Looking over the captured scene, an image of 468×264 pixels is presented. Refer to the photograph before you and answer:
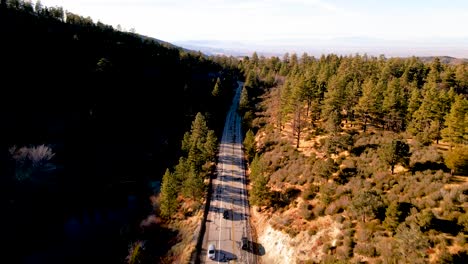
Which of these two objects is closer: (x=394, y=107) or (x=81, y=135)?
(x=394, y=107)

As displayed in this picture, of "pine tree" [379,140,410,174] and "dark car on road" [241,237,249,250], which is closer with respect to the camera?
"dark car on road" [241,237,249,250]

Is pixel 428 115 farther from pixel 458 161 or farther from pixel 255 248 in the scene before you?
pixel 255 248

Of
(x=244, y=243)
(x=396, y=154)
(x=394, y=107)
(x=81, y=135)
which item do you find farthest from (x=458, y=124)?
(x=81, y=135)

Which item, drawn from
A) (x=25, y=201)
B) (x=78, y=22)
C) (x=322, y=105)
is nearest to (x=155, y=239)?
(x=25, y=201)

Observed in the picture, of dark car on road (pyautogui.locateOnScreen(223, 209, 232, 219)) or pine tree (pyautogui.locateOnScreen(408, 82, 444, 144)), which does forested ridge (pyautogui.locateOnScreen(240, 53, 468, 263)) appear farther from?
dark car on road (pyautogui.locateOnScreen(223, 209, 232, 219))

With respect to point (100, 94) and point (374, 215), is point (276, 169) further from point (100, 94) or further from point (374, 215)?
point (100, 94)

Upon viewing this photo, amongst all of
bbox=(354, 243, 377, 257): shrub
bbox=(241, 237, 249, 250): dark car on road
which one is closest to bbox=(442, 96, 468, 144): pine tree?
bbox=(354, 243, 377, 257): shrub
